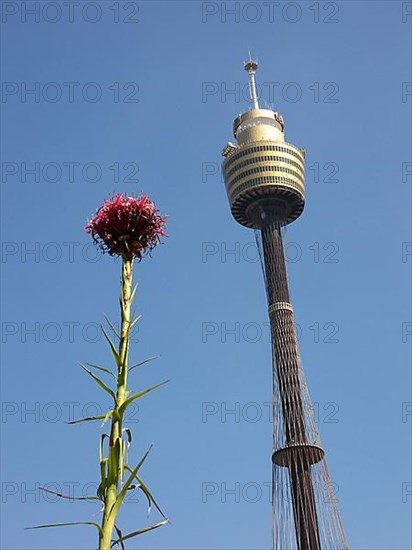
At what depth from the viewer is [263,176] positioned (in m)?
93.1

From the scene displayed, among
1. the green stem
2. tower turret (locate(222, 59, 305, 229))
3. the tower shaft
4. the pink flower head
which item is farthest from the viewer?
tower turret (locate(222, 59, 305, 229))

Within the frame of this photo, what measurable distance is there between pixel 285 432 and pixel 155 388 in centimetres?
7852

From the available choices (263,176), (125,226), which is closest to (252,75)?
(263,176)

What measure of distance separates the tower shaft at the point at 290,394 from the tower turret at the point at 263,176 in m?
6.04

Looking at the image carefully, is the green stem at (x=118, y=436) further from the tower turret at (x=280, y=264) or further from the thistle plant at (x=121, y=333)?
the tower turret at (x=280, y=264)

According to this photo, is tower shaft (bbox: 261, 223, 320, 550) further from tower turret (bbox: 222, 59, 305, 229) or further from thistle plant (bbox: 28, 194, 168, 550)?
thistle plant (bbox: 28, 194, 168, 550)

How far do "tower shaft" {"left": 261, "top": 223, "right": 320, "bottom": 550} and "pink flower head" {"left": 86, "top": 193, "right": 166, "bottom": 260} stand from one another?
3010 inches

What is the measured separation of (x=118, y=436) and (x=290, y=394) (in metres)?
79.2

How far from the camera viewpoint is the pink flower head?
654 cm

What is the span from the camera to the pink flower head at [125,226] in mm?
6543

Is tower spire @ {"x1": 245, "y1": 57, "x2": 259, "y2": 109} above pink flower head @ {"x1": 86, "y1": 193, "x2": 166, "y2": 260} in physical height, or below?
above

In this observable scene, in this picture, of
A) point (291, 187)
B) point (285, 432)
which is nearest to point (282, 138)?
point (291, 187)

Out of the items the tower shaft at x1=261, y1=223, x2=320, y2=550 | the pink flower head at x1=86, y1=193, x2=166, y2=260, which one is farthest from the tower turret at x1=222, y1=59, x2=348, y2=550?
the pink flower head at x1=86, y1=193, x2=166, y2=260

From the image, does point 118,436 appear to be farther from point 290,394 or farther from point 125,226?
point 290,394
